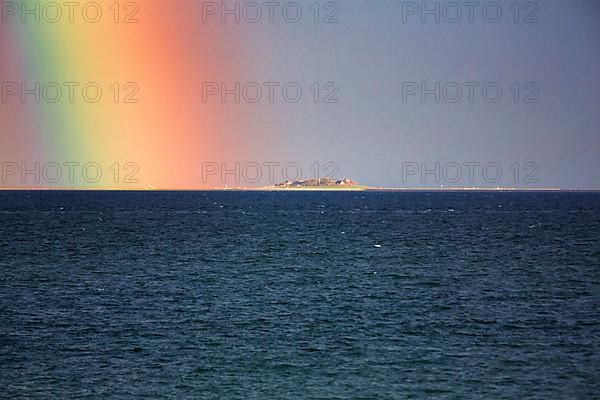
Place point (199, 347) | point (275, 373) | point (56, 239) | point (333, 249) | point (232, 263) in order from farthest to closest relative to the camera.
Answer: point (56, 239) < point (333, 249) < point (232, 263) < point (199, 347) < point (275, 373)

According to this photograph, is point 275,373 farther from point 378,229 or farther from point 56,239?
point 378,229

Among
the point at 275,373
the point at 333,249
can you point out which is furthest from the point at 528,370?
the point at 333,249

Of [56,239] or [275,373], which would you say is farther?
[56,239]

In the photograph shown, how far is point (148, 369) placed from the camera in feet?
110

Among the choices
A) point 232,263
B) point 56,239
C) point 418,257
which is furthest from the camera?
point 56,239

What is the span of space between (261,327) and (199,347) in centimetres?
517

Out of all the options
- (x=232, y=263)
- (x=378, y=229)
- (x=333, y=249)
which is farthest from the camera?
(x=378, y=229)

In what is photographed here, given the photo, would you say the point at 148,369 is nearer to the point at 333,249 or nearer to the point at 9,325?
the point at 9,325

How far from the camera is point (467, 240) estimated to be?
101 metres

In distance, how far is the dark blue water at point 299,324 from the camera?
31.6 metres

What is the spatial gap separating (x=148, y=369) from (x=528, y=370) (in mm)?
14680

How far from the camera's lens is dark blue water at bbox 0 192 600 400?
1243 inches

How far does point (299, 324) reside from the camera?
4244 cm

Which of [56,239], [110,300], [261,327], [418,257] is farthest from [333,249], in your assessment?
[261,327]
